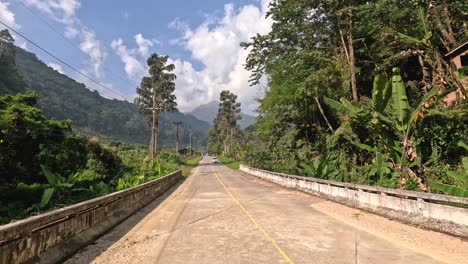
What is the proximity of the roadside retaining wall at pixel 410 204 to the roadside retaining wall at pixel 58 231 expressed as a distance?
9292 millimetres

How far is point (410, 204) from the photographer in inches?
422

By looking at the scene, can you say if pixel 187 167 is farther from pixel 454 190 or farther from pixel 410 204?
pixel 454 190

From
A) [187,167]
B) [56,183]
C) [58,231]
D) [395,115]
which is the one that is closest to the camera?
[58,231]

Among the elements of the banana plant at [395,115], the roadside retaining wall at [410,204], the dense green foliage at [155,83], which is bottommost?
the roadside retaining wall at [410,204]

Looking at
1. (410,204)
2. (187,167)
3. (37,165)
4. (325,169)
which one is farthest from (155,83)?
(410,204)

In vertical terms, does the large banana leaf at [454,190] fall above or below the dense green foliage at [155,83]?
below

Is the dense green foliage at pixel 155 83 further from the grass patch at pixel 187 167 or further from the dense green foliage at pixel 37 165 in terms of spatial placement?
the dense green foliage at pixel 37 165

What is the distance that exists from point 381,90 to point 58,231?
12.3m

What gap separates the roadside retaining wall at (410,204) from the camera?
28.9 ft

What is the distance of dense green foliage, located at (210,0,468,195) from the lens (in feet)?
46.5

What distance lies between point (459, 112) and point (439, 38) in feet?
35.3

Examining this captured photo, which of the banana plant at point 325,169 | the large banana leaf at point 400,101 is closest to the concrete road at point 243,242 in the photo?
the large banana leaf at point 400,101

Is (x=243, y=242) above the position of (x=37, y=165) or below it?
below

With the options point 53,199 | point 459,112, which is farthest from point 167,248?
point 53,199
